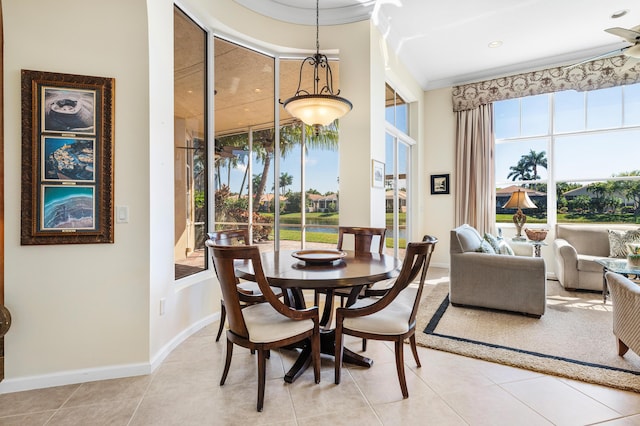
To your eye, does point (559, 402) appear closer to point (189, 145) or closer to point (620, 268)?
point (620, 268)

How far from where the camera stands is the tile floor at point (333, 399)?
68.5 inches

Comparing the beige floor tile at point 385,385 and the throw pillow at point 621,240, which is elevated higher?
the throw pillow at point 621,240

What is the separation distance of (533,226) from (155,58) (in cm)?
561

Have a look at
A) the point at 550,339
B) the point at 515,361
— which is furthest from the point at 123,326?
the point at 550,339

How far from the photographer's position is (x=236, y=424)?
5.57 ft

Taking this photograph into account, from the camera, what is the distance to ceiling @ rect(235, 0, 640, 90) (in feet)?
11.8

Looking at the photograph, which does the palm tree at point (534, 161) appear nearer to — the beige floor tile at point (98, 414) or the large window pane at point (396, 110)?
the large window pane at point (396, 110)

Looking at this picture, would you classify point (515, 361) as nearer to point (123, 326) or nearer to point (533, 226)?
point (123, 326)

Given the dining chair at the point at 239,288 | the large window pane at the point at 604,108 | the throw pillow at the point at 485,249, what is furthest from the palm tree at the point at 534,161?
the dining chair at the point at 239,288

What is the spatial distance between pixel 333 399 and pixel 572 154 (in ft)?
17.5

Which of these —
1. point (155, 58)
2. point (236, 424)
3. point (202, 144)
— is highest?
point (155, 58)

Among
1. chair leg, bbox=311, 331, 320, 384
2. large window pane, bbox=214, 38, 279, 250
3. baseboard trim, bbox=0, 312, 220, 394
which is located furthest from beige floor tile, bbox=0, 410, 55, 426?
large window pane, bbox=214, 38, 279, 250

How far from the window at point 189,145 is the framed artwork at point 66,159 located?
0.62 m

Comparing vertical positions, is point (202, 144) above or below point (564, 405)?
above
